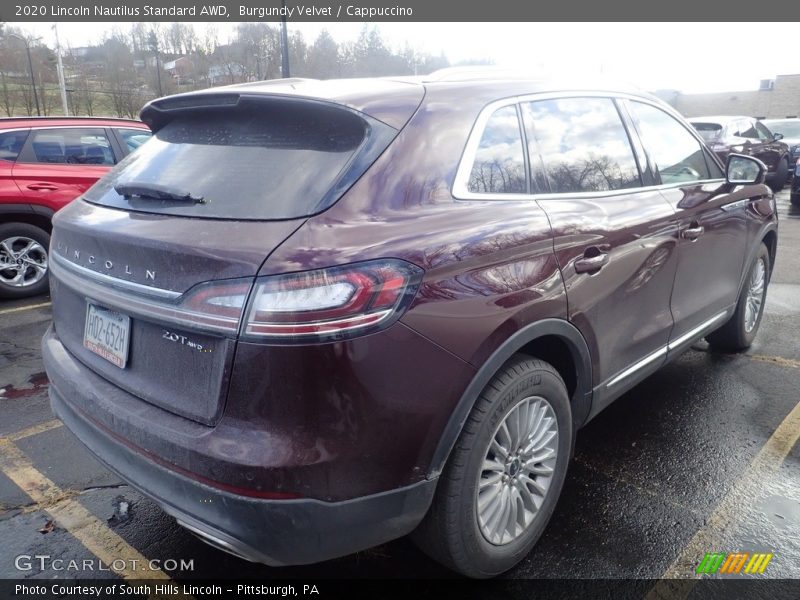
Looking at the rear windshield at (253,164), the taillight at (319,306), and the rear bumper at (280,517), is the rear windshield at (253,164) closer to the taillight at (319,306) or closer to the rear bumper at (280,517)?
the taillight at (319,306)

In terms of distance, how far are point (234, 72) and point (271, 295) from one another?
2733cm

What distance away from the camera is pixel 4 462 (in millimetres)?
3242

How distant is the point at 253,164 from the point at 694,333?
2.78 m

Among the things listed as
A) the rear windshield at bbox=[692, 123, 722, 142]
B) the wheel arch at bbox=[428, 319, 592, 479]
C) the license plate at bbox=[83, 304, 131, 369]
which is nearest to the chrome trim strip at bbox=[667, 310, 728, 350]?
the wheel arch at bbox=[428, 319, 592, 479]

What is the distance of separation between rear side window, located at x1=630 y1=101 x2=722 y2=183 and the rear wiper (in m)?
2.31

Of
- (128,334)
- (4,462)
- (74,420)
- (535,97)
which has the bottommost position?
(4,462)

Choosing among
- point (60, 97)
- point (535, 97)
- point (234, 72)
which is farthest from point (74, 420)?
point (60, 97)

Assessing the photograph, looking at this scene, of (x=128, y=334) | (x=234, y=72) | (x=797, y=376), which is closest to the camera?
(x=128, y=334)

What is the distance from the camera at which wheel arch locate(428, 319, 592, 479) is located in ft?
6.51

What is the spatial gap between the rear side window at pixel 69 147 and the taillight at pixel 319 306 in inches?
239

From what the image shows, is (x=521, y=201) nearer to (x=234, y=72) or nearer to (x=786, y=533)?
(x=786, y=533)

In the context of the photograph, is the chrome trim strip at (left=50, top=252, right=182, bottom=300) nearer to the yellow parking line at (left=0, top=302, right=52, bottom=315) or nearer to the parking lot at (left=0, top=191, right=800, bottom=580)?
the parking lot at (left=0, top=191, right=800, bottom=580)

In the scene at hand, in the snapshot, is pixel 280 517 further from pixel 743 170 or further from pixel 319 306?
pixel 743 170

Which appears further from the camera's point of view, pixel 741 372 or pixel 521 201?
pixel 741 372
